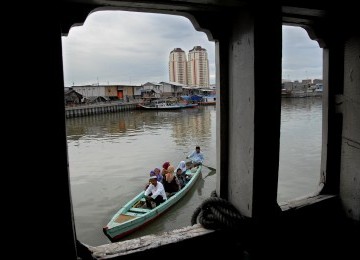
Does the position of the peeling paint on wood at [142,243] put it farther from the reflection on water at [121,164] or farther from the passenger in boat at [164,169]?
the passenger in boat at [164,169]

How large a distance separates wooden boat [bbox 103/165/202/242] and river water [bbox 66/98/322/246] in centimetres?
22

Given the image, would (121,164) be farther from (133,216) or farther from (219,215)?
(219,215)

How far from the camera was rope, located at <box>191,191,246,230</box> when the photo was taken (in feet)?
7.13

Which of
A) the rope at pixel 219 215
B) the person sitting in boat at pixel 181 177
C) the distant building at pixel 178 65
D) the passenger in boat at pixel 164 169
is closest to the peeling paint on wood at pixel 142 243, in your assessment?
the rope at pixel 219 215

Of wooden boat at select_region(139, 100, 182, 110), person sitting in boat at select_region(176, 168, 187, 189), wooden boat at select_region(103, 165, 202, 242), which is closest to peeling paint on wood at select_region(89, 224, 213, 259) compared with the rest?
wooden boat at select_region(103, 165, 202, 242)

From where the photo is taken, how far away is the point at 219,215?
88.9 inches

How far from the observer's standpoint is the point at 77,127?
31.0m

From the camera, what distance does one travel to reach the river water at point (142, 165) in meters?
8.59

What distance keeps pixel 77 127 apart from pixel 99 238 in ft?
84.3

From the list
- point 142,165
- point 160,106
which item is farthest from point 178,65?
point 142,165

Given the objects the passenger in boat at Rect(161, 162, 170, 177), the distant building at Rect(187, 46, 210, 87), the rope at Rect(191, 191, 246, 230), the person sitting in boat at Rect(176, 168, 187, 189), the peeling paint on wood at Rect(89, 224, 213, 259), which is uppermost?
the distant building at Rect(187, 46, 210, 87)

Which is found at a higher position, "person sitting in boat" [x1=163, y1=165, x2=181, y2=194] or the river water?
"person sitting in boat" [x1=163, y1=165, x2=181, y2=194]

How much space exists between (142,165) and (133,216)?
7897 millimetres

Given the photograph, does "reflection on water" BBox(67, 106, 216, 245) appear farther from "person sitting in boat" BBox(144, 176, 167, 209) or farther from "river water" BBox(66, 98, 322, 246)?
"person sitting in boat" BBox(144, 176, 167, 209)
